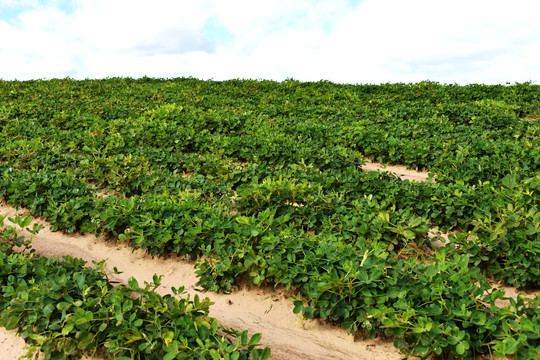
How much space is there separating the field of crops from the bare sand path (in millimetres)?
138

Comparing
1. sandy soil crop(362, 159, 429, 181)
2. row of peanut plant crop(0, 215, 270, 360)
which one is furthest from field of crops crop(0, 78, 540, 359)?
sandy soil crop(362, 159, 429, 181)

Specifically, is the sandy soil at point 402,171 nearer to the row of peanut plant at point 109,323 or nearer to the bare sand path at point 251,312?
the bare sand path at point 251,312

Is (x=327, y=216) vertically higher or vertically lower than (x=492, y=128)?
lower

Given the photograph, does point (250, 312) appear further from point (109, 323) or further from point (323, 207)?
point (323, 207)

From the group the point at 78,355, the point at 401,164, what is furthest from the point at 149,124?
the point at 78,355

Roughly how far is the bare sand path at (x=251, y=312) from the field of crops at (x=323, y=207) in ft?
0.45

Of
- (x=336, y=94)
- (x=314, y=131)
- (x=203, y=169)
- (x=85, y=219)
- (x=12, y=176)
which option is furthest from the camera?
(x=336, y=94)

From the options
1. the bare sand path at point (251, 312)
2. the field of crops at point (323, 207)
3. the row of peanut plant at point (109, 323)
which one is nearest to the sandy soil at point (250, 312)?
the bare sand path at point (251, 312)

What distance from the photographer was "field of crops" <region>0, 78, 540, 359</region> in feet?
10.7

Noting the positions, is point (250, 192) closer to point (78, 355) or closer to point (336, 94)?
point (78, 355)

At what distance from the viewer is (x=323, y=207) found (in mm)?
5195

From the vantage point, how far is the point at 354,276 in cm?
335

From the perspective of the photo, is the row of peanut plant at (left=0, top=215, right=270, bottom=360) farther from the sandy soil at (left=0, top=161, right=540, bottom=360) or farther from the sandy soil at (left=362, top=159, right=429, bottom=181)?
the sandy soil at (left=362, top=159, right=429, bottom=181)

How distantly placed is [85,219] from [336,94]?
11654mm
